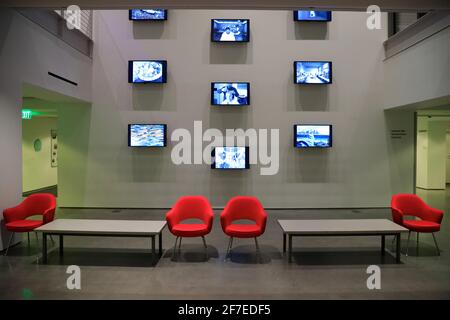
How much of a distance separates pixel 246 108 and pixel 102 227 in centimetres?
476

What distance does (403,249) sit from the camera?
493cm

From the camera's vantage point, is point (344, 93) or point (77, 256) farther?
point (344, 93)

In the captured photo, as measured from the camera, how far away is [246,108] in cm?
795

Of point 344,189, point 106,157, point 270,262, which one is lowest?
point 270,262

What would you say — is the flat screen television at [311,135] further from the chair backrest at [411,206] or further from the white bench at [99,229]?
the white bench at [99,229]

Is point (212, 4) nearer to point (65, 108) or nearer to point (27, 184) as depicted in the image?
point (65, 108)

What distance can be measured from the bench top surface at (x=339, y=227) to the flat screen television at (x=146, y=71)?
493cm

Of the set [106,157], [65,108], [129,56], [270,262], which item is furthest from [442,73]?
[65,108]

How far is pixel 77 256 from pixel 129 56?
5205 millimetres

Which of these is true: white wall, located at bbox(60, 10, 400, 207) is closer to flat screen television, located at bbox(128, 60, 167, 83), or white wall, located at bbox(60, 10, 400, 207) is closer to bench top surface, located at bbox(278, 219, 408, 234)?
flat screen television, located at bbox(128, 60, 167, 83)

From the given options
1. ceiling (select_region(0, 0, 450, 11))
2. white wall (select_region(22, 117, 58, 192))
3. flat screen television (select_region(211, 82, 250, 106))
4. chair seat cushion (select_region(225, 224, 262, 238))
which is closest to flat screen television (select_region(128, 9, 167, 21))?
flat screen television (select_region(211, 82, 250, 106))

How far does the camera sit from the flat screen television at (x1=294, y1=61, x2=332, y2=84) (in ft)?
25.3

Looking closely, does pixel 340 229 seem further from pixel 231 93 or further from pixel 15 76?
pixel 15 76
